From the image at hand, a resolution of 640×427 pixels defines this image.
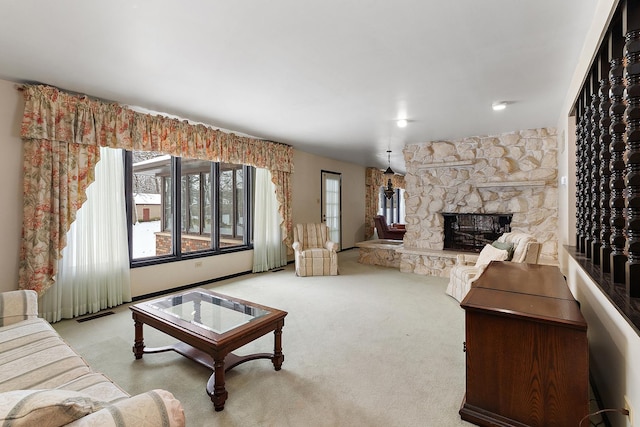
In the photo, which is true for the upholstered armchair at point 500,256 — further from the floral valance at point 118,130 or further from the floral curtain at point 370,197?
the floral curtain at point 370,197

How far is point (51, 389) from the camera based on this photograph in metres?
1.08

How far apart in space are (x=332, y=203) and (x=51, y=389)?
Answer: 21.7 ft

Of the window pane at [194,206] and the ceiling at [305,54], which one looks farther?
the window pane at [194,206]

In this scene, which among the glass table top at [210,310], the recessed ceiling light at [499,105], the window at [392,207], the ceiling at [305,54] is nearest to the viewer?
the ceiling at [305,54]

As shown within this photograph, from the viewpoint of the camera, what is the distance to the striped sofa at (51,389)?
→ 734mm

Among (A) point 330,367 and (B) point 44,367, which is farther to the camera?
(A) point 330,367

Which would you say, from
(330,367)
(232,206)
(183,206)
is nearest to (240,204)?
(232,206)

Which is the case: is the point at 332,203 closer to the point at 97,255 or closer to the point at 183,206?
the point at 183,206

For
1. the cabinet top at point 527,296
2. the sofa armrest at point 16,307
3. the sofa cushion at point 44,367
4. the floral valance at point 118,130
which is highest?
the floral valance at point 118,130

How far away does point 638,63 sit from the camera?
131cm

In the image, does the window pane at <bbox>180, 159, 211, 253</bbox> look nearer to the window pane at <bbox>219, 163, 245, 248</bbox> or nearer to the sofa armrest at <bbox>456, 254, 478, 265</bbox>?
the window pane at <bbox>219, 163, 245, 248</bbox>

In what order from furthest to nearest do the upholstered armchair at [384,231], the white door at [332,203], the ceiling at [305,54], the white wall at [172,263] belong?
the upholstered armchair at [384,231] → the white door at [332,203] → the white wall at [172,263] → the ceiling at [305,54]

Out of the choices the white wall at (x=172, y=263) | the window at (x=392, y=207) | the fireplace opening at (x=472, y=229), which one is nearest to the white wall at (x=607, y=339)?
the fireplace opening at (x=472, y=229)

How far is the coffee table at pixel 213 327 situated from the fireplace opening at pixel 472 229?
4224 millimetres
